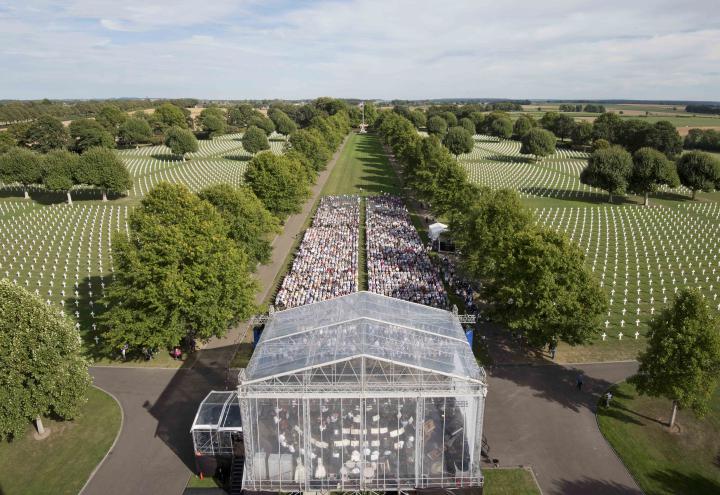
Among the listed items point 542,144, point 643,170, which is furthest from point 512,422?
point 542,144

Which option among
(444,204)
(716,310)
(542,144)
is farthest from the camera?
(542,144)

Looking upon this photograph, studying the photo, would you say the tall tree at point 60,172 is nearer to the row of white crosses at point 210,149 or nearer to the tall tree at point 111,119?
the row of white crosses at point 210,149

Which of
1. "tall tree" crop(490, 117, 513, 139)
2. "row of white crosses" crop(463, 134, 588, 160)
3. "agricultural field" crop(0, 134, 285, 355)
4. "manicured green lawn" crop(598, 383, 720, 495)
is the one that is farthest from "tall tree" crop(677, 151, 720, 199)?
"tall tree" crop(490, 117, 513, 139)

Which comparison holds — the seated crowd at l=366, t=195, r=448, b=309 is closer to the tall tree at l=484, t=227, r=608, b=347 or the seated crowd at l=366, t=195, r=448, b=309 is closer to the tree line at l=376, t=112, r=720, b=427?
the tree line at l=376, t=112, r=720, b=427

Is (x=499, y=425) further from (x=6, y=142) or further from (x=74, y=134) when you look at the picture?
(x=74, y=134)

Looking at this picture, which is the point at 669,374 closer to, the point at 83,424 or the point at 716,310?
the point at 716,310

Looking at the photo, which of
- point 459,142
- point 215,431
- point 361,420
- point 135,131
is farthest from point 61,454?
point 135,131
